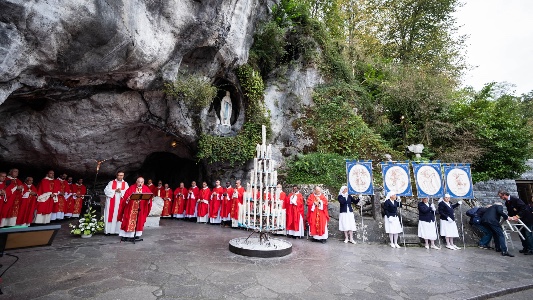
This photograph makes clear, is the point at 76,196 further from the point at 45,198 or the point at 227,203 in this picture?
the point at 227,203

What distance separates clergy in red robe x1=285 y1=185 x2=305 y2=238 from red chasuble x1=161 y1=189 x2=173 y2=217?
672 cm

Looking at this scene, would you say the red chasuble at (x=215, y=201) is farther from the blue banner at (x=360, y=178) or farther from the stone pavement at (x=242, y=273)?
the blue banner at (x=360, y=178)

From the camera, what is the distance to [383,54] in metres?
21.8

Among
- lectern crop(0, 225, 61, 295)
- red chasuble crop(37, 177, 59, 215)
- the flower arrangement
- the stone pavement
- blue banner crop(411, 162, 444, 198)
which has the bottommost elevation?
the stone pavement

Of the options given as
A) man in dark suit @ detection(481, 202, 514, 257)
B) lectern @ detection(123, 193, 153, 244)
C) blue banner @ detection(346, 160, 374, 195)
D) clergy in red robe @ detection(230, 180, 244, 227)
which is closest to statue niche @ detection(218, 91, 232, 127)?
clergy in red robe @ detection(230, 180, 244, 227)

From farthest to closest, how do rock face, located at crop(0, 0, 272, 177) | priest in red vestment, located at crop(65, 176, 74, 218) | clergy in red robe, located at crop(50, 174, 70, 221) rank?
1. priest in red vestment, located at crop(65, 176, 74, 218)
2. clergy in red robe, located at crop(50, 174, 70, 221)
3. rock face, located at crop(0, 0, 272, 177)

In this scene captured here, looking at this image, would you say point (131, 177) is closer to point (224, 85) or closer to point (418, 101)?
point (224, 85)

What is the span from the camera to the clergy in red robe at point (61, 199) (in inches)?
431

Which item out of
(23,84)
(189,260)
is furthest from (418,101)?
(23,84)

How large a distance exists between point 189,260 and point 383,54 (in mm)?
22072

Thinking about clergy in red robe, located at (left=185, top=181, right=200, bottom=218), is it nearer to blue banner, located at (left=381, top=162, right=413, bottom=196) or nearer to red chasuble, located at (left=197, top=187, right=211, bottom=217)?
red chasuble, located at (left=197, top=187, right=211, bottom=217)

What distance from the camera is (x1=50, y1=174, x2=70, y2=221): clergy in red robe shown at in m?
10.9

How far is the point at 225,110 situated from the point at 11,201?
332 inches

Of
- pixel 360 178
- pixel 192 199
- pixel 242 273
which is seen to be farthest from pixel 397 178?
pixel 192 199
